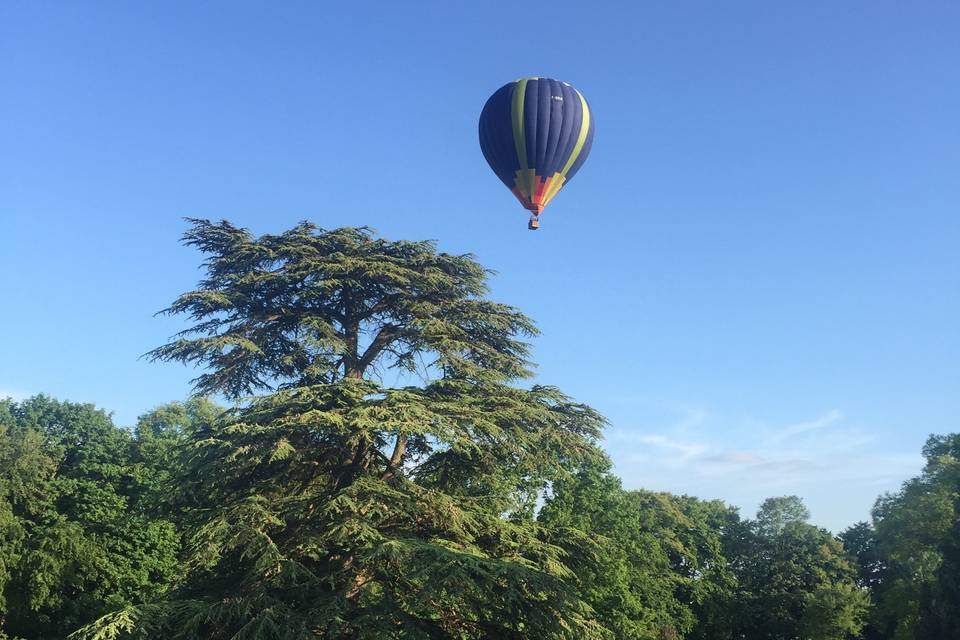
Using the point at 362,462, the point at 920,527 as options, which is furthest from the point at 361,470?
the point at 920,527

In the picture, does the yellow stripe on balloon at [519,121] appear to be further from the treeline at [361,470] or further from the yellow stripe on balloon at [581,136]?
the treeline at [361,470]

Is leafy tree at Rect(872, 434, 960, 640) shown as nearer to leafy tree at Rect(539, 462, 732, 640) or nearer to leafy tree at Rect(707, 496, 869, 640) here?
leafy tree at Rect(707, 496, 869, 640)

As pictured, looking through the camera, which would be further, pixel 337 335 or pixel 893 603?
pixel 893 603

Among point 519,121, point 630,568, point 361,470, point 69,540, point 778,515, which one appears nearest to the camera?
point 361,470

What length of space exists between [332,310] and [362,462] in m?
4.15

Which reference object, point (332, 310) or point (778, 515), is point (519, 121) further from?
point (778, 515)

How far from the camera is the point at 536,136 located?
2197 cm

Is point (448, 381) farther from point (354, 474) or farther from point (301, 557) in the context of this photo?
point (301, 557)

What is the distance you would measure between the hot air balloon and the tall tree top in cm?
391

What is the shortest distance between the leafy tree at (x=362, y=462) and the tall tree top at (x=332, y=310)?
0.16 feet

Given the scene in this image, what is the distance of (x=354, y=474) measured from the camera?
1769 cm

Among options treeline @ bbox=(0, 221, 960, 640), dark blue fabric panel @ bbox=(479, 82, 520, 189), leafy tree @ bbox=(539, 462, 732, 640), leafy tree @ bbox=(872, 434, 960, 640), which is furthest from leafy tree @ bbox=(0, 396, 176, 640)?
leafy tree @ bbox=(872, 434, 960, 640)

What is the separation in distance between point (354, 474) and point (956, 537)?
2492 cm

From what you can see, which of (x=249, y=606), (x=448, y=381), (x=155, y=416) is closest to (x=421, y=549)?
(x=249, y=606)
